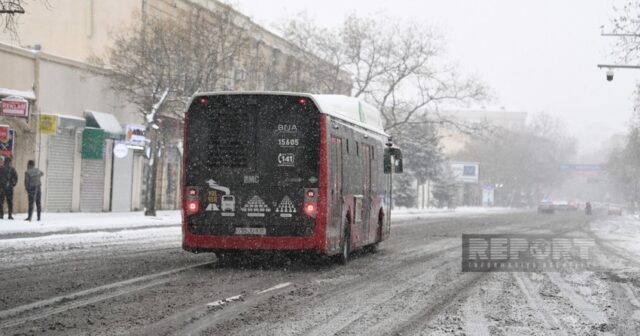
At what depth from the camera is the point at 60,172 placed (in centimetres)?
3575

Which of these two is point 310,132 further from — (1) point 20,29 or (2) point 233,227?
(1) point 20,29

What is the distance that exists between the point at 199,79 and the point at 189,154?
21.8 metres

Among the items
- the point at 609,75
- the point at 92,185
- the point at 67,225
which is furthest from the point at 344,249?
the point at 92,185

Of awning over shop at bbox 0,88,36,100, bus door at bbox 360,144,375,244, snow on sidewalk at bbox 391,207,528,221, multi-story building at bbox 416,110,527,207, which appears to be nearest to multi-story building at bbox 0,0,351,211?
awning over shop at bbox 0,88,36,100

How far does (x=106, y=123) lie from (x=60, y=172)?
323 cm

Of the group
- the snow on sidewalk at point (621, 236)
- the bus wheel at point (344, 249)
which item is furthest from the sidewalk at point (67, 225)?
the snow on sidewalk at point (621, 236)

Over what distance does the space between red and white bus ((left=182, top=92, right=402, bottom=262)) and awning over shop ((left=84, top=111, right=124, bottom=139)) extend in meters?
23.1

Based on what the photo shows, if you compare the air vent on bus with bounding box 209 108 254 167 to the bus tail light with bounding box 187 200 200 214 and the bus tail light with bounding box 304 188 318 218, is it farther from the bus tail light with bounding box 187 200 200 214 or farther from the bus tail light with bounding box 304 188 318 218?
the bus tail light with bounding box 304 188 318 218

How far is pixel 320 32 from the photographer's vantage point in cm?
5412

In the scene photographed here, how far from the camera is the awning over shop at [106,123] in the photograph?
37.1 m

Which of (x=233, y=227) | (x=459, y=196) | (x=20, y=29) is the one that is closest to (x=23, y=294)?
(x=233, y=227)

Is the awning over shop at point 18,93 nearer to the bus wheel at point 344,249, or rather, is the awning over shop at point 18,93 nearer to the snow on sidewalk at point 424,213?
the bus wheel at point 344,249

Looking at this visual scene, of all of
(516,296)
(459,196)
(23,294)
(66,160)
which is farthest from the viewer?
(459,196)

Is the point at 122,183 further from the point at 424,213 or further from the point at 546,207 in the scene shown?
the point at 546,207
